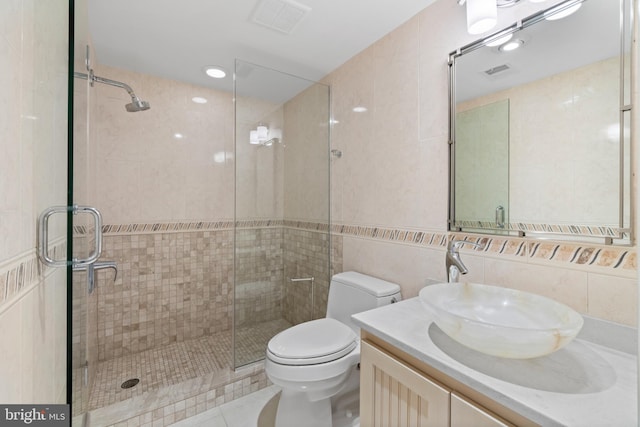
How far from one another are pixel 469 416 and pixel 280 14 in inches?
74.5

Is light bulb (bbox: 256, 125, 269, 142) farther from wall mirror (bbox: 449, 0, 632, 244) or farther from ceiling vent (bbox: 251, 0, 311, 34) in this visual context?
wall mirror (bbox: 449, 0, 632, 244)

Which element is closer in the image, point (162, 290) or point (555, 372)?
point (555, 372)

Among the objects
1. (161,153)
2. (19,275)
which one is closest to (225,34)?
(161,153)

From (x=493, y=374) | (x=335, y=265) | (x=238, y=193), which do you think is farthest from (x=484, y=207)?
(x=238, y=193)

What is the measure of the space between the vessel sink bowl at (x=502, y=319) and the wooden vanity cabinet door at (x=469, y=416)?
0.46 feet

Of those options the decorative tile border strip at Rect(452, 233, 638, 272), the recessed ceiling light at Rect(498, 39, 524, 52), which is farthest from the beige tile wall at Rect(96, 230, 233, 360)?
the recessed ceiling light at Rect(498, 39, 524, 52)

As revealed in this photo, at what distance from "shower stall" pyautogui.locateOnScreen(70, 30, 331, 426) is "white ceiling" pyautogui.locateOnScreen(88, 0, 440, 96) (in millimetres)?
165

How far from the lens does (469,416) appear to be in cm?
71

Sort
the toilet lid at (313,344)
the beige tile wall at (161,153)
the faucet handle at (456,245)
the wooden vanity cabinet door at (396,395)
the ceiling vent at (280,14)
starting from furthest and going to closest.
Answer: the beige tile wall at (161,153) < the ceiling vent at (280,14) < the toilet lid at (313,344) < the faucet handle at (456,245) < the wooden vanity cabinet door at (396,395)

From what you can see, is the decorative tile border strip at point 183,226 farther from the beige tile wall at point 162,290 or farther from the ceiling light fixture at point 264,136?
the ceiling light fixture at point 264,136

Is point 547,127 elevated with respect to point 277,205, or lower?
elevated

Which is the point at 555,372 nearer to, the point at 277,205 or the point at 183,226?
the point at 277,205

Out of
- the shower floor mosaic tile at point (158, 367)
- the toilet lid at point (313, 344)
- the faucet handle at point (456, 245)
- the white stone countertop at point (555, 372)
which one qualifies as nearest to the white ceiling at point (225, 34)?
the faucet handle at point (456, 245)

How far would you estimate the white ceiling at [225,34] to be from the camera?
151 centimetres
